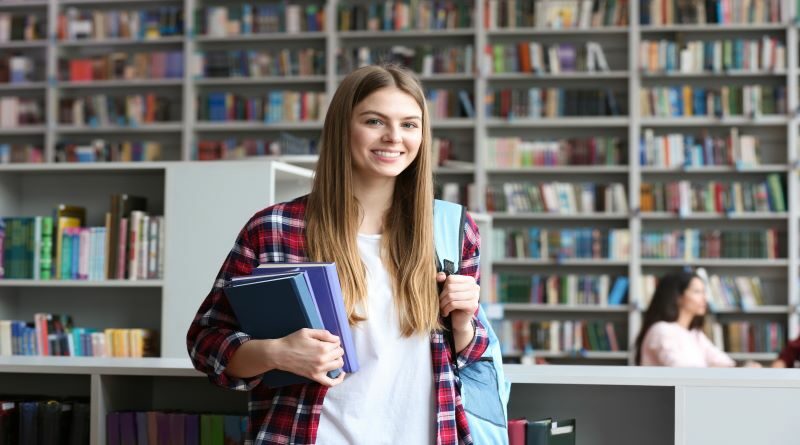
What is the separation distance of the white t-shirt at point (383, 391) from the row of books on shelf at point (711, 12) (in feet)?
18.6

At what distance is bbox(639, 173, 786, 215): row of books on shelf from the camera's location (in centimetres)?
665

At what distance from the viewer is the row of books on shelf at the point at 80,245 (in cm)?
371

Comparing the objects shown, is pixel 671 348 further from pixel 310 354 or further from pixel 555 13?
pixel 310 354

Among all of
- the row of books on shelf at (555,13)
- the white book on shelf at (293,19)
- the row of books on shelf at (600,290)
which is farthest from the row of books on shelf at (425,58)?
the row of books on shelf at (600,290)

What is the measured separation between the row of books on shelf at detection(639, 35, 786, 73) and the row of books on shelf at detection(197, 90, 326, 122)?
2.33m

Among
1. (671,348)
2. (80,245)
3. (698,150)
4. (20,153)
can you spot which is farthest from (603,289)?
(20,153)

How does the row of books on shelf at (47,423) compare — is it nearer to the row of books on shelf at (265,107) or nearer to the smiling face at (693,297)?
the smiling face at (693,297)

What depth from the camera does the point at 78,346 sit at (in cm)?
372

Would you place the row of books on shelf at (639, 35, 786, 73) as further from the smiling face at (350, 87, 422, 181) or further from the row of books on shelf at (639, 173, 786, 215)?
the smiling face at (350, 87, 422, 181)

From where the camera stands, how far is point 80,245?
377 centimetres

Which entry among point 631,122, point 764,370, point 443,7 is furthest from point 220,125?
point 764,370

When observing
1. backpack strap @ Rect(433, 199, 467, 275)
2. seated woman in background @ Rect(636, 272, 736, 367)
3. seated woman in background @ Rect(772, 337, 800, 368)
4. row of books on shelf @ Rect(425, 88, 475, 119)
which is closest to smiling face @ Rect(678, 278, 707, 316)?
seated woman in background @ Rect(636, 272, 736, 367)

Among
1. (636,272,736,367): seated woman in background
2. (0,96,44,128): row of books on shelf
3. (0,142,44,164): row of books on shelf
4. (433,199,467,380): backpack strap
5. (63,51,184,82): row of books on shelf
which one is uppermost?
(63,51,184,82): row of books on shelf

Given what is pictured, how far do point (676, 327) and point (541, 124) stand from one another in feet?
8.10
